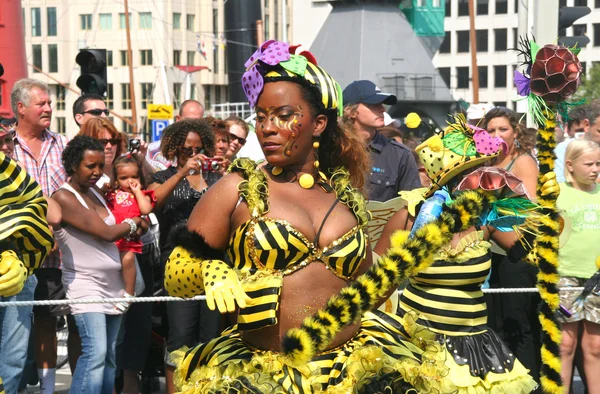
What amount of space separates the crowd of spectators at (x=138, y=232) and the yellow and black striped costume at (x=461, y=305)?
0.98m

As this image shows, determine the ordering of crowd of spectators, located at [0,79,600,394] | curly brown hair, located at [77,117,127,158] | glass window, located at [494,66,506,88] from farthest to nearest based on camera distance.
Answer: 1. glass window, located at [494,66,506,88]
2. curly brown hair, located at [77,117,127,158]
3. crowd of spectators, located at [0,79,600,394]

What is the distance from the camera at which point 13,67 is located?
1382 centimetres

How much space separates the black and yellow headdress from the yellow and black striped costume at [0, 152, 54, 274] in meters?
0.99

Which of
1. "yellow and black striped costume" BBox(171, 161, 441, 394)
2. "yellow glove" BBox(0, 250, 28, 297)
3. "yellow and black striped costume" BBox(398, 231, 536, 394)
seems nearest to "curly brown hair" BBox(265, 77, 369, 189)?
"yellow and black striped costume" BBox(171, 161, 441, 394)

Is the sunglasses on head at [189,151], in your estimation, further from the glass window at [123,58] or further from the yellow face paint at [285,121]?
the glass window at [123,58]

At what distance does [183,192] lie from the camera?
7.27 m

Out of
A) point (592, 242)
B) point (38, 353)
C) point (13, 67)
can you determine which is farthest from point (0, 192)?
point (13, 67)

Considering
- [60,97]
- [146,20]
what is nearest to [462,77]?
[146,20]

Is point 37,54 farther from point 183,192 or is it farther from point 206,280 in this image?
point 206,280

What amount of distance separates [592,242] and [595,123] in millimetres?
1814

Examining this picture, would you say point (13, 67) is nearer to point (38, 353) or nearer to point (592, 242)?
point (38, 353)

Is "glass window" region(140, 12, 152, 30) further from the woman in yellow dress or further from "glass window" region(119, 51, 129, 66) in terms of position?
the woman in yellow dress

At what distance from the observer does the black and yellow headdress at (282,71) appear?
168 inches

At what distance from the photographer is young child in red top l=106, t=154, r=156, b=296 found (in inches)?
278
